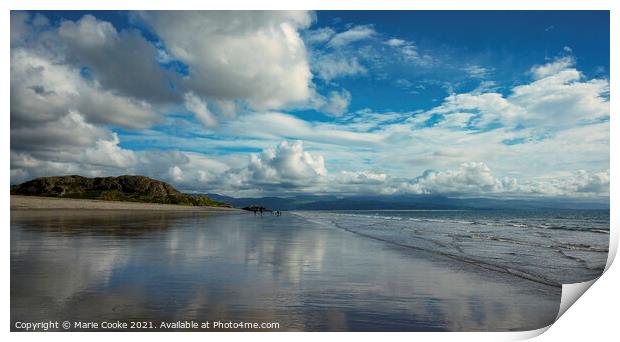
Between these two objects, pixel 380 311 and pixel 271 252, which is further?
pixel 271 252

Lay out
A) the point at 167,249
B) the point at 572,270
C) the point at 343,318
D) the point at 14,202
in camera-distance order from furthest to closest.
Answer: the point at 14,202 < the point at 167,249 < the point at 572,270 < the point at 343,318

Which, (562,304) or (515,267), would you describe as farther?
(515,267)

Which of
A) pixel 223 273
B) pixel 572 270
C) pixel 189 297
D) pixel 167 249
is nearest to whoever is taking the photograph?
pixel 189 297

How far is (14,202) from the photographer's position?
209 ft

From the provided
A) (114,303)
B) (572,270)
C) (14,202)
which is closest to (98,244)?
(114,303)

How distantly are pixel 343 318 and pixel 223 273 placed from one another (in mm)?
5268

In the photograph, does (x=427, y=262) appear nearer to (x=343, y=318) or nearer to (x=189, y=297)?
(x=343, y=318)

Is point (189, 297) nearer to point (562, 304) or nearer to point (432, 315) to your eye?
point (432, 315)

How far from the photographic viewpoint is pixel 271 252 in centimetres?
1919

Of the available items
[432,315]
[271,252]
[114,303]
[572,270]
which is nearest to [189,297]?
[114,303]

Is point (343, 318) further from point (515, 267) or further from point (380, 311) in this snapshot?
point (515, 267)

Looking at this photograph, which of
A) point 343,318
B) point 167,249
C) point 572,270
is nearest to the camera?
point 343,318

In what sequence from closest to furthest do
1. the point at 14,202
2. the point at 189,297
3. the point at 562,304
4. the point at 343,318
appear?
the point at 343,318 < the point at 189,297 < the point at 562,304 < the point at 14,202

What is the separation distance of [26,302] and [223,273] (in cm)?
527
